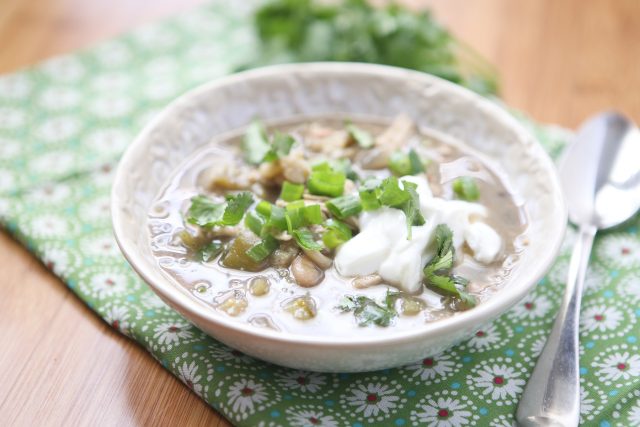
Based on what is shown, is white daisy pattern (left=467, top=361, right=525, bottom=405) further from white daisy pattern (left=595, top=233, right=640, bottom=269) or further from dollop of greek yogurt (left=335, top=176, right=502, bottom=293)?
white daisy pattern (left=595, top=233, right=640, bottom=269)

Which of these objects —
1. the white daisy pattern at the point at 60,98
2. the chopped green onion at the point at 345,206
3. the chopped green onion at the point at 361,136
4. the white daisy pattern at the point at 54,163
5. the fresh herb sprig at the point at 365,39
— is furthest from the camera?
the fresh herb sprig at the point at 365,39

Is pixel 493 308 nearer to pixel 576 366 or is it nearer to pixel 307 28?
pixel 576 366

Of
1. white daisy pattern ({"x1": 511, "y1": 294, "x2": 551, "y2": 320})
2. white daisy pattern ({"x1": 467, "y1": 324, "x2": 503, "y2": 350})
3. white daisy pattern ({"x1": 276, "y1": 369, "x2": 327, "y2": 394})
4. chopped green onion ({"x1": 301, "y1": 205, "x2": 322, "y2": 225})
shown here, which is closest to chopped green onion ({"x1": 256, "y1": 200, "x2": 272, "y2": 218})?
chopped green onion ({"x1": 301, "y1": 205, "x2": 322, "y2": 225})

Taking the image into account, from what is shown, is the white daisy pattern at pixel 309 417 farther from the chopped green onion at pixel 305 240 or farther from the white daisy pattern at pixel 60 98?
the white daisy pattern at pixel 60 98

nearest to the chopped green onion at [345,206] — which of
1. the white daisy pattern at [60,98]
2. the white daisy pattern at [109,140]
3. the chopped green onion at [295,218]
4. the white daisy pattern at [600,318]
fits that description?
the chopped green onion at [295,218]

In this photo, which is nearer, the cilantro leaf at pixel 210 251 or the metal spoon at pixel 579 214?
the metal spoon at pixel 579 214

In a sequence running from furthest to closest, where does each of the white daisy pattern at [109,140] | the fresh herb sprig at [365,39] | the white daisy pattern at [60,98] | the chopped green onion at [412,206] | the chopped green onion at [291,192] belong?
the fresh herb sprig at [365,39] < the white daisy pattern at [60,98] < the white daisy pattern at [109,140] < the chopped green onion at [291,192] < the chopped green onion at [412,206]

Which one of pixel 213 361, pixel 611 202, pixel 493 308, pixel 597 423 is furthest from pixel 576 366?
pixel 213 361
